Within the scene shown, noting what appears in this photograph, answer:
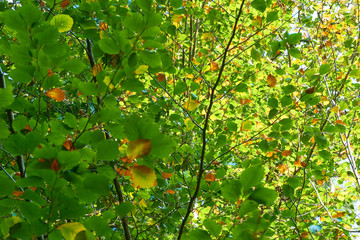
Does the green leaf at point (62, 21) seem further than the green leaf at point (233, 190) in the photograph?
Yes

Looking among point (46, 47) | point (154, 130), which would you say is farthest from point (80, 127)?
point (154, 130)

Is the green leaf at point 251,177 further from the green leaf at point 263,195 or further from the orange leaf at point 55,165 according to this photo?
the orange leaf at point 55,165

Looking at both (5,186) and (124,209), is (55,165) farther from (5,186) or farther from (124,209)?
(124,209)

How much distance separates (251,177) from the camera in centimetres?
63

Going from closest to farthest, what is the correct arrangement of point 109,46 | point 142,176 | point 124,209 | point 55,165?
1. point 55,165
2. point 142,176
3. point 109,46
4. point 124,209

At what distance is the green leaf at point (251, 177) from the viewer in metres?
0.62

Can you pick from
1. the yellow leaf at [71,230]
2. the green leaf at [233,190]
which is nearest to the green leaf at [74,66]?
the yellow leaf at [71,230]

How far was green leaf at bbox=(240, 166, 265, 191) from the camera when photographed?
2.05ft

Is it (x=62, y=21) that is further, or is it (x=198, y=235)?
(x=62, y=21)

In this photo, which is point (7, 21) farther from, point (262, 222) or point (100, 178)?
point (262, 222)

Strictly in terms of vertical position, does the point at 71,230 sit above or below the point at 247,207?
below

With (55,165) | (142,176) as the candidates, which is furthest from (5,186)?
(142,176)

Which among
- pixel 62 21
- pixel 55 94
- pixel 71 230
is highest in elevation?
pixel 62 21

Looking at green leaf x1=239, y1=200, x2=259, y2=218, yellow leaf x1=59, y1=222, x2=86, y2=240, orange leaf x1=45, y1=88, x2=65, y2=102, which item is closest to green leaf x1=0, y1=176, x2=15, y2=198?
yellow leaf x1=59, y1=222, x2=86, y2=240
